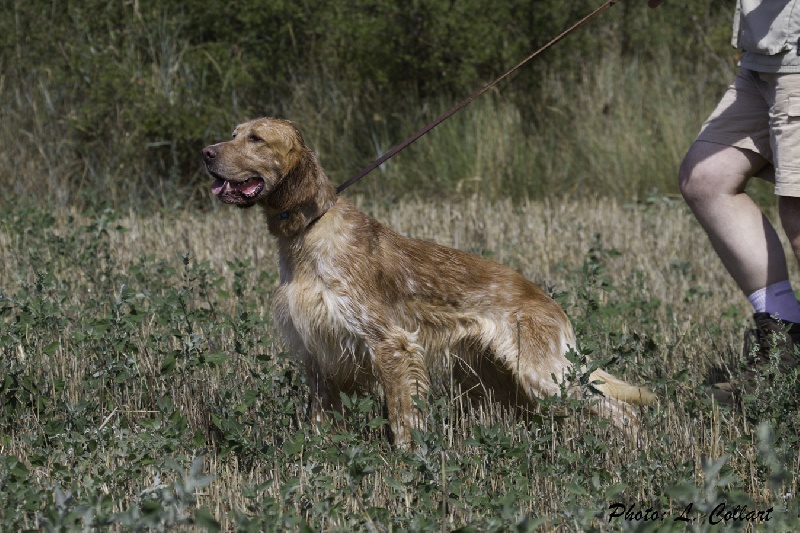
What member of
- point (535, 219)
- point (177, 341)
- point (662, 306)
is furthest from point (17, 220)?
point (662, 306)

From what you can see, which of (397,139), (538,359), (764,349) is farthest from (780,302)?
(397,139)

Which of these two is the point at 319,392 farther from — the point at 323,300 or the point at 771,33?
the point at 771,33

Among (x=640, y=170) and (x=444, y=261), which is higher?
(x=444, y=261)

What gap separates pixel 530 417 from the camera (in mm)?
4281

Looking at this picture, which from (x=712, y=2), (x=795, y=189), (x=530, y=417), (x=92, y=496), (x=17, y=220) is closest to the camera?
(x=92, y=496)

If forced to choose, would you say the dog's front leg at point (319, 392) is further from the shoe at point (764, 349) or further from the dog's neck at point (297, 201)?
the shoe at point (764, 349)

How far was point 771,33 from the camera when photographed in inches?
158

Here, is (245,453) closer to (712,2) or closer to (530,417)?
(530,417)

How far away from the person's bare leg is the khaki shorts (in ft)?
0.17

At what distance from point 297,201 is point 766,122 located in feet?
6.31

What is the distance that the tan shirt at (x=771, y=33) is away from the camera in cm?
395

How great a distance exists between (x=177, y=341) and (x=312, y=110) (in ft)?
16.9

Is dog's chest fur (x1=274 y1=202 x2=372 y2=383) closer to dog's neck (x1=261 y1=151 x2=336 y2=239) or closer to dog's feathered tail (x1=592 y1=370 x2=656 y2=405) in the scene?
dog's neck (x1=261 y1=151 x2=336 y2=239)

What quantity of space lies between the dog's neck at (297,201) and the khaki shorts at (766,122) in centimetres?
164
